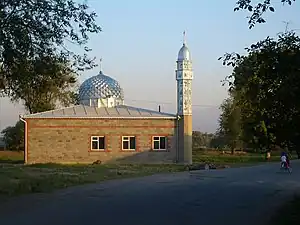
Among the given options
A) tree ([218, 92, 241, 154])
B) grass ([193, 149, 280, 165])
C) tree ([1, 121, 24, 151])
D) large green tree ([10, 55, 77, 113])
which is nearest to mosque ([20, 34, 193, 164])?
grass ([193, 149, 280, 165])

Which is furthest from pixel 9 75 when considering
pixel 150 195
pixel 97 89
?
pixel 97 89

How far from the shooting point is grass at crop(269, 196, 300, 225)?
15169mm

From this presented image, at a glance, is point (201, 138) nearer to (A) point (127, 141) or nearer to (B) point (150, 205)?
(A) point (127, 141)

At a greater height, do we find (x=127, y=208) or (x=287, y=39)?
(x=287, y=39)

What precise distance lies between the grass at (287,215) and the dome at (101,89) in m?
43.6

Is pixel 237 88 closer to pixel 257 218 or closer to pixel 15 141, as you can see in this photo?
pixel 257 218

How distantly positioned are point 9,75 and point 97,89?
43.0 meters

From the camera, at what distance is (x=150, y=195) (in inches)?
909

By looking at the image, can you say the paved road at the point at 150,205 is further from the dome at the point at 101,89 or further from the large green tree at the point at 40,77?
the dome at the point at 101,89

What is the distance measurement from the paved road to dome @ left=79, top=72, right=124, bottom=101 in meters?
34.5

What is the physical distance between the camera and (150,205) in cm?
1919

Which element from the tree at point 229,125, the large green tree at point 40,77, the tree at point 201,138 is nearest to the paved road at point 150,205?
the large green tree at point 40,77

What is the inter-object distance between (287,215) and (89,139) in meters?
42.3

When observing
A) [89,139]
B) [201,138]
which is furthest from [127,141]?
[201,138]
